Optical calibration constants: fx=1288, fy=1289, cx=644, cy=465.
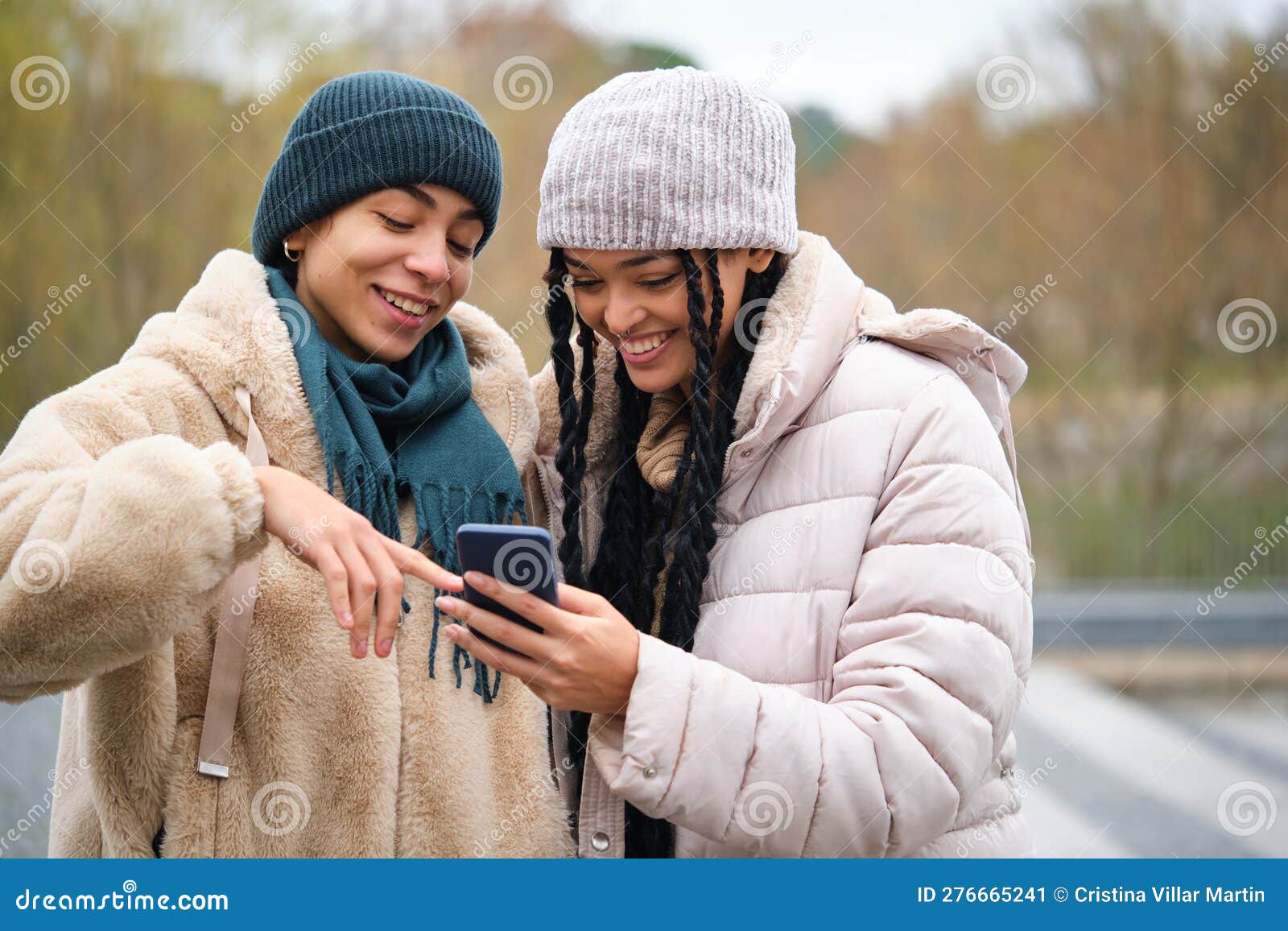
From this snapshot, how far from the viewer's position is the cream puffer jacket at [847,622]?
1802 millimetres

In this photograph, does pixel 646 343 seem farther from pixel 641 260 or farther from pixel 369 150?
pixel 369 150

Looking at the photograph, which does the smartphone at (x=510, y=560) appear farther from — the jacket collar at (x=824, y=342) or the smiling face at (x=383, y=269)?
the smiling face at (x=383, y=269)

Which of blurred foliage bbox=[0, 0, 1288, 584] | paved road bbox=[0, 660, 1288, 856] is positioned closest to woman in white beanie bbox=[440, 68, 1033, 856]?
paved road bbox=[0, 660, 1288, 856]

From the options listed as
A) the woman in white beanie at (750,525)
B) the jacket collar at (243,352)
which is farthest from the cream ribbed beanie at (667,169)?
the jacket collar at (243,352)

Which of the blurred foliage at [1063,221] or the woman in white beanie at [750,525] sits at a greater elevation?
the blurred foliage at [1063,221]

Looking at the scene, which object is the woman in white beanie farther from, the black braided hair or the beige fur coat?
the beige fur coat

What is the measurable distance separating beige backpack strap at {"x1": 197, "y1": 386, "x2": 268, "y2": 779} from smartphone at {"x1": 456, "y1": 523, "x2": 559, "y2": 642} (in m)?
0.42

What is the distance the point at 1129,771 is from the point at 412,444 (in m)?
4.63

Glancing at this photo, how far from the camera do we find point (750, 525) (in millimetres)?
2104

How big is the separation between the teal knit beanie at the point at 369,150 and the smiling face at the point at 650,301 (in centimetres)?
25

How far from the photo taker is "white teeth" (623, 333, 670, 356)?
2180 mm

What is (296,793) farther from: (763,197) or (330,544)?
(763,197)

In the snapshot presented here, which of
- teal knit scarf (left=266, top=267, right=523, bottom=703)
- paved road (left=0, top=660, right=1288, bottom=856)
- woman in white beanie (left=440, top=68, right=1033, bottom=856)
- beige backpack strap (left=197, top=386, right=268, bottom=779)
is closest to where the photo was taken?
woman in white beanie (left=440, top=68, right=1033, bottom=856)

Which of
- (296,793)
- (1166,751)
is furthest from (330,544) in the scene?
(1166,751)
